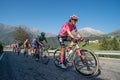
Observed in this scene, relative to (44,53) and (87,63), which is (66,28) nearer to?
(87,63)

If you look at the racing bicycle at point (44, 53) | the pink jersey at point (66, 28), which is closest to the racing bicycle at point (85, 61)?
the pink jersey at point (66, 28)

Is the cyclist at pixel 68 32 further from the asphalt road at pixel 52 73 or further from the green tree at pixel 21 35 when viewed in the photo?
the green tree at pixel 21 35

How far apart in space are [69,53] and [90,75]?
1.60 m

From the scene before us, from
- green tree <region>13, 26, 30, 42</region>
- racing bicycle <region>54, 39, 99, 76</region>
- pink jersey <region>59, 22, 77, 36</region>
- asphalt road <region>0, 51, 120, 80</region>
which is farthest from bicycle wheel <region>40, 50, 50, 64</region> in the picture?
green tree <region>13, 26, 30, 42</region>

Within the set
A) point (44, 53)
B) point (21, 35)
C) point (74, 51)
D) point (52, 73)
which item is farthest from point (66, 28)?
point (21, 35)

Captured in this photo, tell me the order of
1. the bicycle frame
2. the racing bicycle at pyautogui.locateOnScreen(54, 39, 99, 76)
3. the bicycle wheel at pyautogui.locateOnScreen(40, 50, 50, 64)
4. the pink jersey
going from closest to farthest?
the racing bicycle at pyautogui.locateOnScreen(54, 39, 99, 76) → the bicycle frame → the pink jersey → the bicycle wheel at pyautogui.locateOnScreen(40, 50, 50, 64)

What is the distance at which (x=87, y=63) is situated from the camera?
22.5 ft

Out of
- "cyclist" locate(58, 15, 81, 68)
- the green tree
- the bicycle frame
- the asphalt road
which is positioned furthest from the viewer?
the green tree

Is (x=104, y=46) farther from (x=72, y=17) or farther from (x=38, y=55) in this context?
A: (x=72, y=17)

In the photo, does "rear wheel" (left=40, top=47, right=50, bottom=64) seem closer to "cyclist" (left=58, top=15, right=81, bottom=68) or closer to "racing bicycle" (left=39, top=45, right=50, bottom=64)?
"racing bicycle" (left=39, top=45, right=50, bottom=64)

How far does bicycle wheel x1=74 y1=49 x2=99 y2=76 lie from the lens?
6564 mm

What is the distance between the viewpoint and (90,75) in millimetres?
6426

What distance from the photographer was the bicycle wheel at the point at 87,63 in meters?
6.56

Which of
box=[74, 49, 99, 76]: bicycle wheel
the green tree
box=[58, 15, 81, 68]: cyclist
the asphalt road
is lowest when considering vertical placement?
the asphalt road
